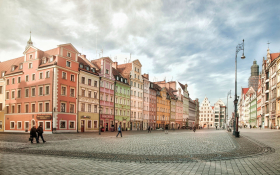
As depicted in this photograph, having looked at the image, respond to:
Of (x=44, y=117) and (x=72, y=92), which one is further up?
(x=72, y=92)

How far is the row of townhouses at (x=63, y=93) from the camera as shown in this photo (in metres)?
44.0

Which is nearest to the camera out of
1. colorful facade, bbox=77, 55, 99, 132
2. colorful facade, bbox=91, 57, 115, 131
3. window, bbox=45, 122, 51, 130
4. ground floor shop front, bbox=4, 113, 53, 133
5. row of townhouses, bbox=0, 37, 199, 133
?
window, bbox=45, 122, 51, 130

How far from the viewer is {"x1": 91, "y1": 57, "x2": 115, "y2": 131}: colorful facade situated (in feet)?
182

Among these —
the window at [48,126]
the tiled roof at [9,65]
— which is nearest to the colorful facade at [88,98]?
the window at [48,126]

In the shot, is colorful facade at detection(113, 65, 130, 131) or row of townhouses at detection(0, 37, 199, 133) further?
colorful facade at detection(113, 65, 130, 131)

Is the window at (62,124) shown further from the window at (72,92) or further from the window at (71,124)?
the window at (72,92)

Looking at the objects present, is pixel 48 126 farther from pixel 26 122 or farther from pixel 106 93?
pixel 106 93

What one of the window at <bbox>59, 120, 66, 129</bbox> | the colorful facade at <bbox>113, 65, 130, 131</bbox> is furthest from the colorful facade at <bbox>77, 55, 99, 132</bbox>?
the colorful facade at <bbox>113, 65, 130, 131</bbox>

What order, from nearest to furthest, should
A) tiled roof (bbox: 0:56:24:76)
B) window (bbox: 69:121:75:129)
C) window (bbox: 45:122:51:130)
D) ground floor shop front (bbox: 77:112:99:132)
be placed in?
window (bbox: 45:122:51:130) < window (bbox: 69:121:75:129) < ground floor shop front (bbox: 77:112:99:132) < tiled roof (bbox: 0:56:24:76)


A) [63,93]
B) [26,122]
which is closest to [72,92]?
[63,93]

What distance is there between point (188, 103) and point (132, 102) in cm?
5832

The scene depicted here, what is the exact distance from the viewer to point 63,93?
45.3 metres

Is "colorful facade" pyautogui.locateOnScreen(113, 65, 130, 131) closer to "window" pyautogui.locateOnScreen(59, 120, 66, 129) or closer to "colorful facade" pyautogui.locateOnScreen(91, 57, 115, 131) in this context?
"colorful facade" pyautogui.locateOnScreen(91, 57, 115, 131)

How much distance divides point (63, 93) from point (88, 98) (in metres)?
6.72
